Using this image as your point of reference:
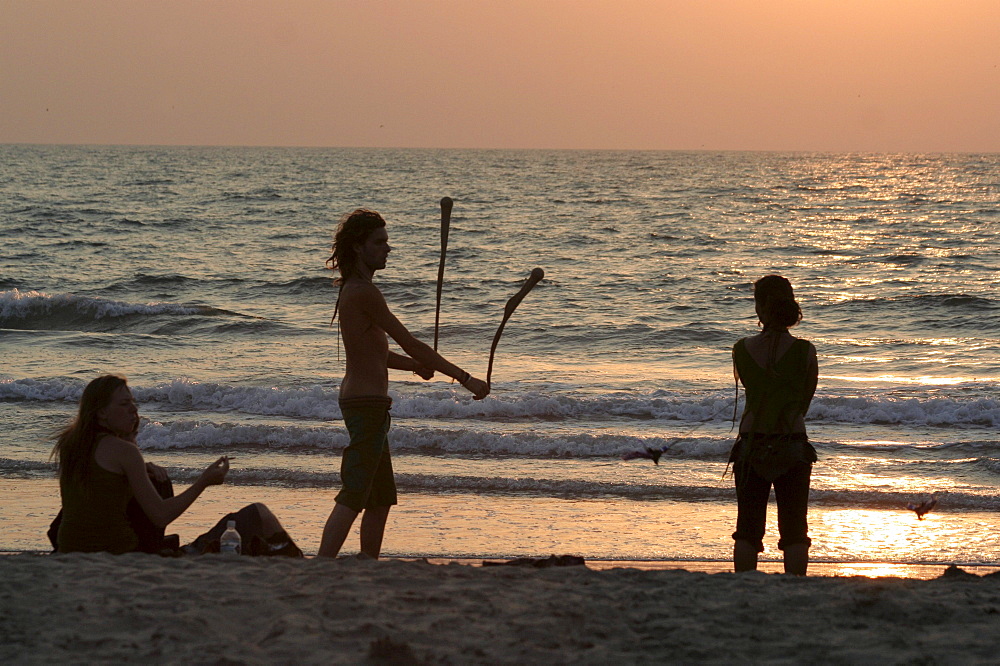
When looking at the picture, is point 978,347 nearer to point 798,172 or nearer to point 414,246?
point 414,246

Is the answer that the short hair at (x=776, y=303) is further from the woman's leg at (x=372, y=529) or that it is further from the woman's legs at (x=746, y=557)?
the woman's leg at (x=372, y=529)

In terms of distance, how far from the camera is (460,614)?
355cm

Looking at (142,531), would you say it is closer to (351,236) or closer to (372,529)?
(372,529)

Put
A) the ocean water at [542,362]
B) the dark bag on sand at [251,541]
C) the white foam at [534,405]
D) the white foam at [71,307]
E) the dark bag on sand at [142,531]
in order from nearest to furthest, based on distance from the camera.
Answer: the dark bag on sand at [142,531] → the dark bag on sand at [251,541] → the ocean water at [542,362] → the white foam at [534,405] → the white foam at [71,307]

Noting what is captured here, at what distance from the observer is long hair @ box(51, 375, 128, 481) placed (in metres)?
4.18

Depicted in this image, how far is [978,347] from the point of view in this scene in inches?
610

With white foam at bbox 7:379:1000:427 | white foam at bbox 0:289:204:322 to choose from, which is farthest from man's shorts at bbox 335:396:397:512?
white foam at bbox 0:289:204:322

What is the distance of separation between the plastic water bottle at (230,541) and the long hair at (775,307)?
2.49 meters

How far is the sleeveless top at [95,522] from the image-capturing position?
14.1 feet

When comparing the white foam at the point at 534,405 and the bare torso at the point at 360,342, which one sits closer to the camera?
the bare torso at the point at 360,342

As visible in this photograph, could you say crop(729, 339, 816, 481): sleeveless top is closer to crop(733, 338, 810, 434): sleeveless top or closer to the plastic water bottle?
crop(733, 338, 810, 434): sleeveless top

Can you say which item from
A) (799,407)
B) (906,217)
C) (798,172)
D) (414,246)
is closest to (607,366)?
(799,407)

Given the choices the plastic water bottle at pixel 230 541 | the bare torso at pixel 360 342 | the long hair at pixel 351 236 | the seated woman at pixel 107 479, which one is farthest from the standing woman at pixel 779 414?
the plastic water bottle at pixel 230 541

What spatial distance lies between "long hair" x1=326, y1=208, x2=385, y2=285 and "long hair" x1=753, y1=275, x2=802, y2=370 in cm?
161
